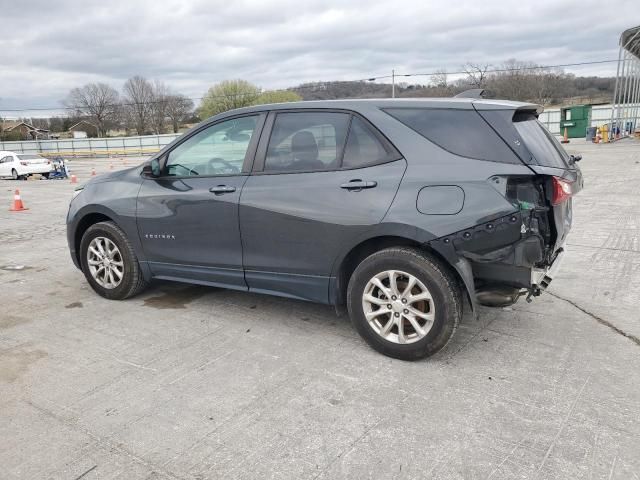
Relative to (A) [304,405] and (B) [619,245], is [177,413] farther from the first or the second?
(B) [619,245]

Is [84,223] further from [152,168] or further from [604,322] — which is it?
[604,322]

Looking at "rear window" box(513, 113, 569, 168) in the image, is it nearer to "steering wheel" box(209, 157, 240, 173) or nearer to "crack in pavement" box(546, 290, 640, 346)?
"crack in pavement" box(546, 290, 640, 346)

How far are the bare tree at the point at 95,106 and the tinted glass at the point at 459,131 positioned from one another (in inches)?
3594

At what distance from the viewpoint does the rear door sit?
3.56 metres

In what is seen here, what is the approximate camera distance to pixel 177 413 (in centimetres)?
300

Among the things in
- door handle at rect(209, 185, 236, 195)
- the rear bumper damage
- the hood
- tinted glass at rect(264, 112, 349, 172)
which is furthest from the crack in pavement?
the hood

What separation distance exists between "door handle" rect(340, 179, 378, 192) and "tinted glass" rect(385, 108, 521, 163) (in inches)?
19.1

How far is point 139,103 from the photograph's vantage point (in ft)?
265

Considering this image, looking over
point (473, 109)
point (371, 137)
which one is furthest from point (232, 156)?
point (473, 109)

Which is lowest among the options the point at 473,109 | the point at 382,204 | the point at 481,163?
the point at 382,204

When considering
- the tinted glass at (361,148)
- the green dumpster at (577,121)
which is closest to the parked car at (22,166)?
the tinted glass at (361,148)

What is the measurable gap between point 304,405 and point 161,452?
0.84 metres

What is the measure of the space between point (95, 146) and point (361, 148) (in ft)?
188

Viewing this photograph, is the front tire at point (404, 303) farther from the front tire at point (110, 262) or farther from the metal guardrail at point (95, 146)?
the metal guardrail at point (95, 146)
